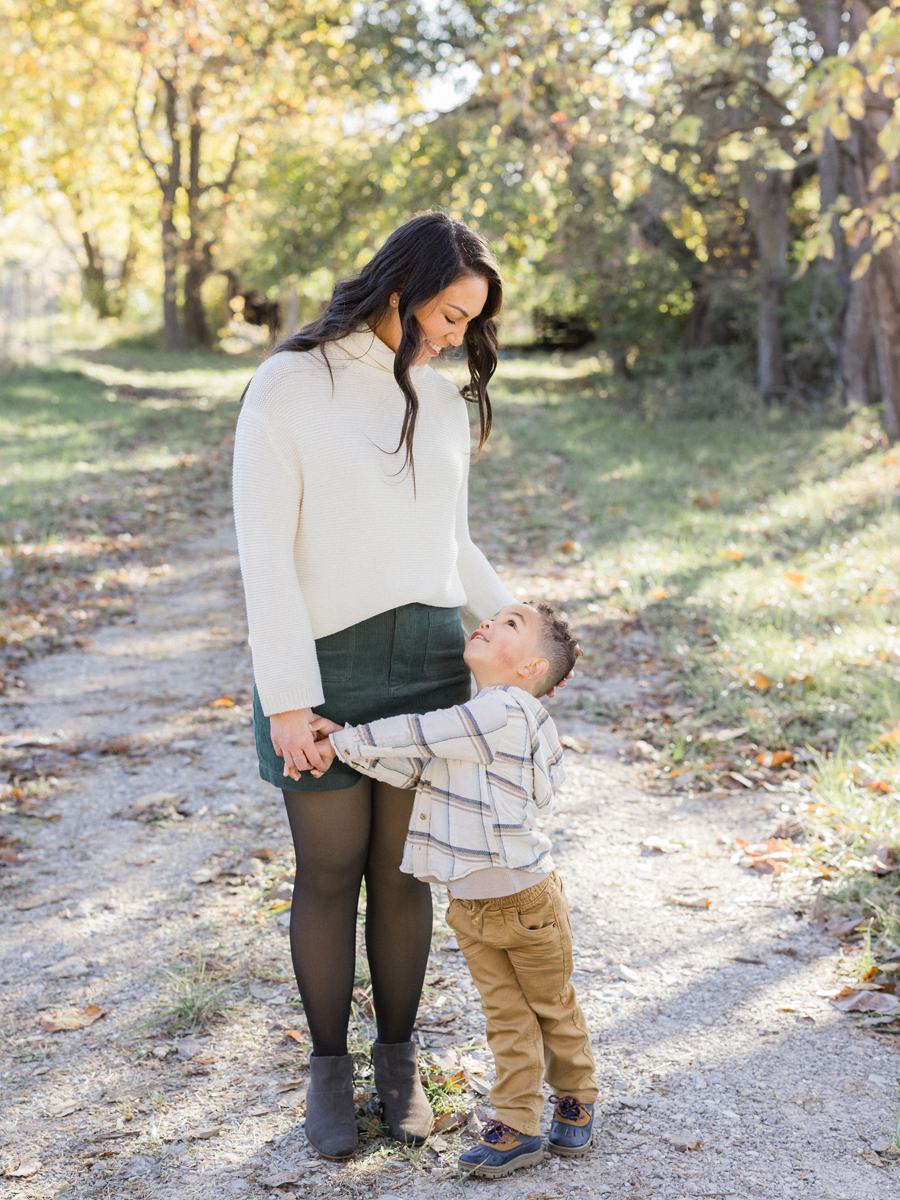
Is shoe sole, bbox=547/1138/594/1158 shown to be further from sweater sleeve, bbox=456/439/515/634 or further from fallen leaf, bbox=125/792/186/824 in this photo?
fallen leaf, bbox=125/792/186/824

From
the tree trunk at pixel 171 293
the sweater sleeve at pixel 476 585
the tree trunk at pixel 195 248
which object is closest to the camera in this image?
the sweater sleeve at pixel 476 585

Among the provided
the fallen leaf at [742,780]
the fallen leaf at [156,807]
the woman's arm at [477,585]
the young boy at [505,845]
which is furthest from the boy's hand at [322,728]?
the fallen leaf at [742,780]

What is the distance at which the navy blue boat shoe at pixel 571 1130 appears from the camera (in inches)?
97.7

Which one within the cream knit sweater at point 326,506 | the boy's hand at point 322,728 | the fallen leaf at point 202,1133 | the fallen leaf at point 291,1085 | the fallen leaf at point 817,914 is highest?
the cream knit sweater at point 326,506

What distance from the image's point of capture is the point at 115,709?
5598 mm

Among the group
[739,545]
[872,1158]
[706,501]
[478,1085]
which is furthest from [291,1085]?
[706,501]

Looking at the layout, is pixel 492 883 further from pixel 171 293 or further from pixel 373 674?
pixel 171 293

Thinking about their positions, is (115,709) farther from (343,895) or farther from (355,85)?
(355,85)

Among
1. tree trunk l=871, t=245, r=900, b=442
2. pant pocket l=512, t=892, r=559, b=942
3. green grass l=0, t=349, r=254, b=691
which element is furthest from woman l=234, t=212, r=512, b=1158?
tree trunk l=871, t=245, r=900, b=442

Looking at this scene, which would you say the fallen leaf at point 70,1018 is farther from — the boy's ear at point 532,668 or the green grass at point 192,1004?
the boy's ear at point 532,668

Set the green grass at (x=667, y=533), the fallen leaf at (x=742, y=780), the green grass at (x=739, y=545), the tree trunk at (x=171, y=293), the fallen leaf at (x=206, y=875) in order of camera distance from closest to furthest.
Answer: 1. the fallen leaf at (x=206, y=875)
2. the fallen leaf at (x=742, y=780)
3. the green grass at (x=667, y=533)
4. the green grass at (x=739, y=545)
5. the tree trunk at (x=171, y=293)

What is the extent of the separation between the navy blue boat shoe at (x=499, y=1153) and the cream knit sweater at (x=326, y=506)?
1099 millimetres

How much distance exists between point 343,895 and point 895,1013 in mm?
1720

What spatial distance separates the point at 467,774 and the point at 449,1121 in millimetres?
970
